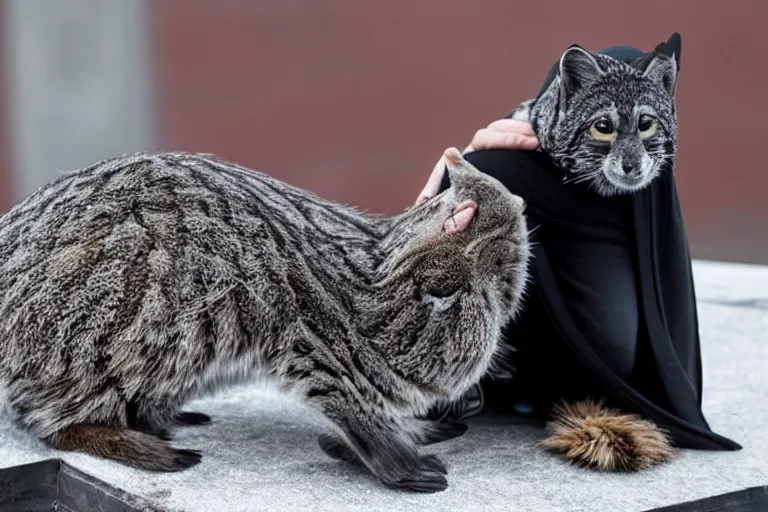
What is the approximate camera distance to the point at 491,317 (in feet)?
6.34

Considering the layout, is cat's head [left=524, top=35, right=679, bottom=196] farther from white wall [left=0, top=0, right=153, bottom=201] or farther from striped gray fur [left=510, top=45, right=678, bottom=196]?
white wall [left=0, top=0, right=153, bottom=201]

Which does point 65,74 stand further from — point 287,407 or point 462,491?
point 462,491

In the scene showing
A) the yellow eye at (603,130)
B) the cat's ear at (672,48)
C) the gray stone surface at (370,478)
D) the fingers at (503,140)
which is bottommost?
the gray stone surface at (370,478)

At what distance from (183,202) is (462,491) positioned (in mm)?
781

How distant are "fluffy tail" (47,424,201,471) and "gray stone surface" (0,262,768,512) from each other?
0.07 feet

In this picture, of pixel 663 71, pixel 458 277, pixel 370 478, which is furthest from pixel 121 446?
pixel 663 71

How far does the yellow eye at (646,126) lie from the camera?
195 cm

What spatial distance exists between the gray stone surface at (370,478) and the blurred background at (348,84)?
7.88 feet

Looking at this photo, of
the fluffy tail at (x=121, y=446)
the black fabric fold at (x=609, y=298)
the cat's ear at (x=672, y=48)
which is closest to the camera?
the fluffy tail at (x=121, y=446)

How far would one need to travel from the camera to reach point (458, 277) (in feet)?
6.30

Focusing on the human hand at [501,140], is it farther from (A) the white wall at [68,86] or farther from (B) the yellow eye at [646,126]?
(A) the white wall at [68,86]

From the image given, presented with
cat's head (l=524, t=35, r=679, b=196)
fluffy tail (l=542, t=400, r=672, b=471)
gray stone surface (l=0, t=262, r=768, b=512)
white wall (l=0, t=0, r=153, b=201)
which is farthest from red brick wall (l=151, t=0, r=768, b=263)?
fluffy tail (l=542, t=400, r=672, b=471)

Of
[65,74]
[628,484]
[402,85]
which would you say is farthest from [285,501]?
[65,74]

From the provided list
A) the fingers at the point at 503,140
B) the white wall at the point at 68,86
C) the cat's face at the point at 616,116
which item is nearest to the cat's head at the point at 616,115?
the cat's face at the point at 616,116
